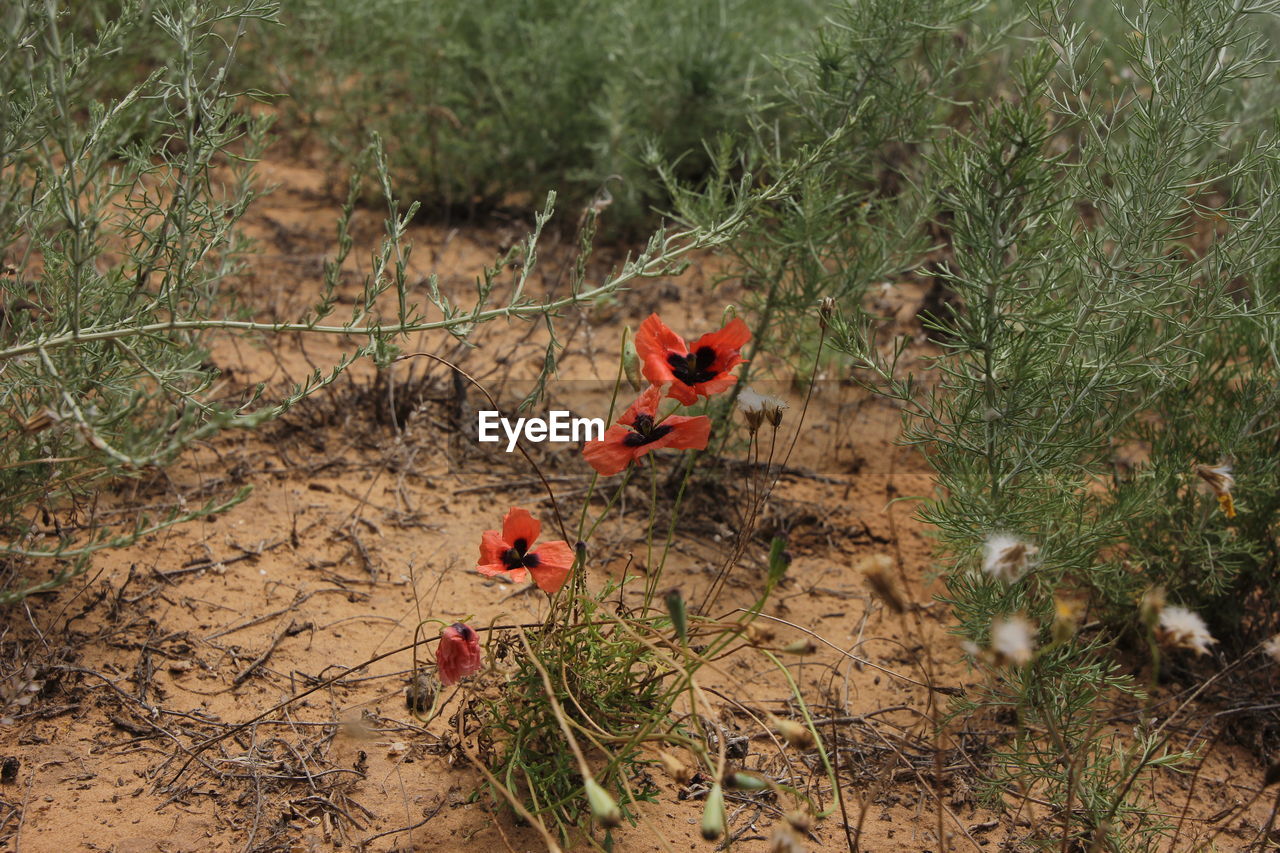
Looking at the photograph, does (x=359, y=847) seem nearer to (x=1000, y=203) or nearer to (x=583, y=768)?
(x=583, y=768)

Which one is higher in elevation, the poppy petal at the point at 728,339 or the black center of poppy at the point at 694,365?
the poppy petal at the point at 728,339

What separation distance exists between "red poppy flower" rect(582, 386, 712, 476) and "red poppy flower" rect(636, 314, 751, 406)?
0.04m

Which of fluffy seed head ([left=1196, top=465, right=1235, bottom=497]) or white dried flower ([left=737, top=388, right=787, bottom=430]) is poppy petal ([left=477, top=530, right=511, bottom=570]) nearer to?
white dried flower ([left=737, top=388, right=787, bottom=430])

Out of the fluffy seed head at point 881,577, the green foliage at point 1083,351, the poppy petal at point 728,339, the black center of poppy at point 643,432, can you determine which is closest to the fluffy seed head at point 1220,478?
the green foliage at point 1083,351

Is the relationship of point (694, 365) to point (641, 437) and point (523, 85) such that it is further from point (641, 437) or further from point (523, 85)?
point (523, 85)

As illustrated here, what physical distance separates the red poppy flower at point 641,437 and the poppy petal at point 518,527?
0.51 ft

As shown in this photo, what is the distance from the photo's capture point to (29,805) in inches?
73.4

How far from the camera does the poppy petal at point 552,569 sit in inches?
74.9

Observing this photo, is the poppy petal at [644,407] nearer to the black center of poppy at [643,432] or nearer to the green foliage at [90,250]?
the black center of poppy at [643,432]

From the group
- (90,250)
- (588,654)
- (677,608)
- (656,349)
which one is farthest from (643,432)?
(90,250)

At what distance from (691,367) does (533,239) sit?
14.2 inches

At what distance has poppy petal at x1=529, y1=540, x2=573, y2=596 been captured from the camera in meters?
1.90

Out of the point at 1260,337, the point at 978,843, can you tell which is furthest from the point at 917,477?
the point at 978,843

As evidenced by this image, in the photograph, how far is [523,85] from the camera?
14.2ft
